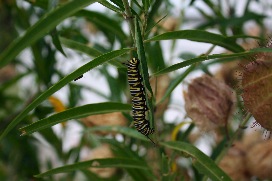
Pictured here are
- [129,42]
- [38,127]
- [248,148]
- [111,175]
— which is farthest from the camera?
[111,175]

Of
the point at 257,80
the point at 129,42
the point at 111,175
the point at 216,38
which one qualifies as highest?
the point at 129,42

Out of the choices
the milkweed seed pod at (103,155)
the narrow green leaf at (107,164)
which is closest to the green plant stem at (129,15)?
the narrow green leaf at (107,164)

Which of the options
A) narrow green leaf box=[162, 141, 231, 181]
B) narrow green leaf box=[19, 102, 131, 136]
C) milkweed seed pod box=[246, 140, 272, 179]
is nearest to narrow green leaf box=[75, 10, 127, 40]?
narrow green leaf box=[19, 102, 131, 136]

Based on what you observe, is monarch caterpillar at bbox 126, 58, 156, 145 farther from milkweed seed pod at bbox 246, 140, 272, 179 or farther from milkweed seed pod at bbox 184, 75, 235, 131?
milkweed seed pod at bbox 246, 140, 272, 179

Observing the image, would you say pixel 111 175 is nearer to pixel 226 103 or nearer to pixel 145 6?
pixel 226 103

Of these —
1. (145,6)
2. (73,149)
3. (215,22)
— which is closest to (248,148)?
(215,22)

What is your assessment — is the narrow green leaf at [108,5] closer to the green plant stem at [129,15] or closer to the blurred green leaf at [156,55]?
the green plant stem at [129,15]

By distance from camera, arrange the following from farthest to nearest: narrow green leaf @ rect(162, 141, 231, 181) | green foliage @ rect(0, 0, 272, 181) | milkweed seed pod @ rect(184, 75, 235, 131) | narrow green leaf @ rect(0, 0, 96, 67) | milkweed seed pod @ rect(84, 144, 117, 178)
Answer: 1. milkweed seed pod @ rect(84, 144, 117, 178)
2. milkweed seed pod @ rect(184, 75, 235, 131)
3. narrow green leaf @ rect(162, 141, 231, 181)
4. green foliage @ rect(0, 0, 272, 181)
5. narrow green leaf @ rect(0, 0, 96, 67)
